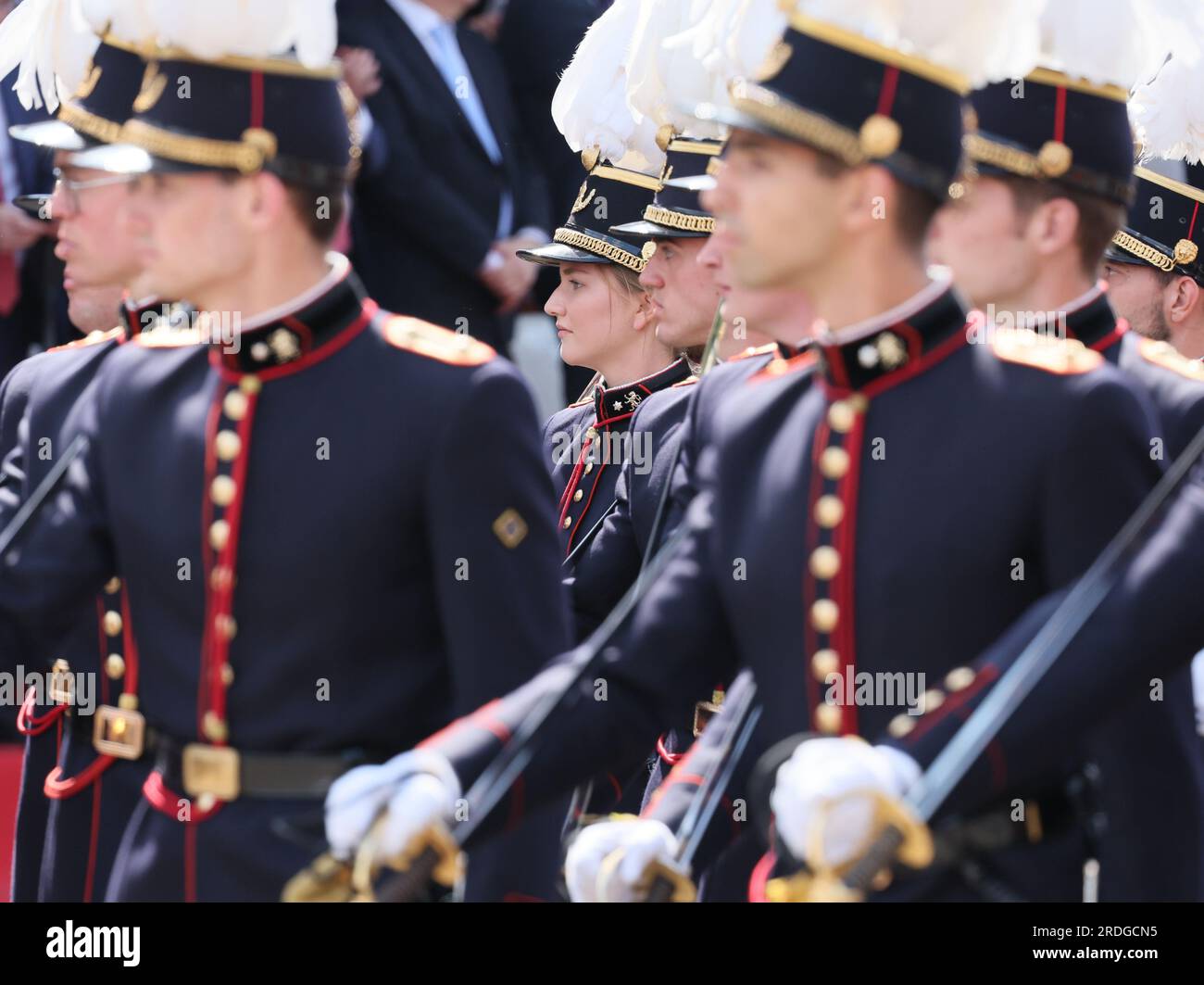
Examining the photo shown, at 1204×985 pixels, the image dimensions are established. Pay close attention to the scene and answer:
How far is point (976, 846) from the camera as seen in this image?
10.1 feet

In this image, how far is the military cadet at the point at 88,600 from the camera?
394 cm

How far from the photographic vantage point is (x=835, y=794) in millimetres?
2768

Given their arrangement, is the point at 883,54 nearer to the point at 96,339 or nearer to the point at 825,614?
the point at 825,614

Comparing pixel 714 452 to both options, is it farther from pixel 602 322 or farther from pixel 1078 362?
pixel 602 322

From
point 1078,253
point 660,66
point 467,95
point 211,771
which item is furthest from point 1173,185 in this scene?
point 211,771

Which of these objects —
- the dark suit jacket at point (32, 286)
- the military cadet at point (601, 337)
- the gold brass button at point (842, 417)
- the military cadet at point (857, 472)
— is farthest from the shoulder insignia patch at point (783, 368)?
the dark suit jacket at point (32, 286)

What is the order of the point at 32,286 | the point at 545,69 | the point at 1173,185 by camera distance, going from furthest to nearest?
1. the point at 545,69
2. the point at 32,286
3. the point at 1173,185

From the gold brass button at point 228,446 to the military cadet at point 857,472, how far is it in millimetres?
584

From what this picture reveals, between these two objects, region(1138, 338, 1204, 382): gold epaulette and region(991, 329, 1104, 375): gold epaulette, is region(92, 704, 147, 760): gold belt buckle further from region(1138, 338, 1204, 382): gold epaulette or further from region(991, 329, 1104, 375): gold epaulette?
region(1138, 338, 1204, 382): gold epaulette

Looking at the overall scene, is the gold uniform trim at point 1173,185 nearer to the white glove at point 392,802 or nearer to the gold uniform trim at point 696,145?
the gold uniform trim at point 696,145

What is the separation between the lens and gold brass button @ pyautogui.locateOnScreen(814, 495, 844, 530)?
3.19 meters

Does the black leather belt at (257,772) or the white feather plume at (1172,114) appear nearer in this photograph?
the black leather belt at (257,772)

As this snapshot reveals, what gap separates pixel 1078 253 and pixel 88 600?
5.41 ft
